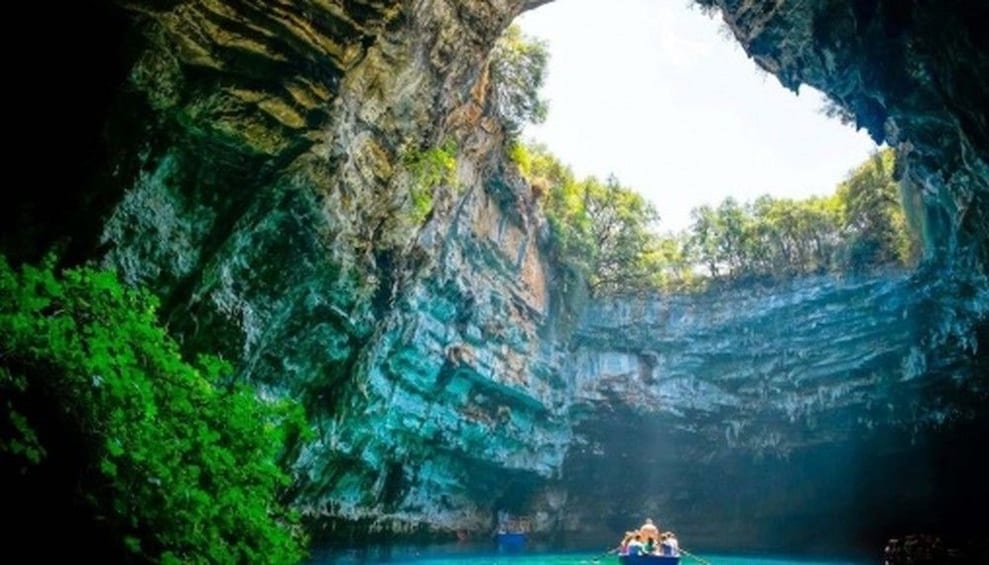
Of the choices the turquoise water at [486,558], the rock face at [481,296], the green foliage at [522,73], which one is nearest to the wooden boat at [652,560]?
the turquoise water at [486,558]

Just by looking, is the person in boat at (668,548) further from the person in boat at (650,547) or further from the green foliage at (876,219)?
the green foliage at (876,219)

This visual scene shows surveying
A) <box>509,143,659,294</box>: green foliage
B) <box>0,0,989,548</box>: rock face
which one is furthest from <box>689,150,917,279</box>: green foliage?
<box>509,143,659,294</box>: green foliage

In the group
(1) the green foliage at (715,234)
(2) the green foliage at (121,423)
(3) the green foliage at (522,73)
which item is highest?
(3) the green foliage at (522,73)

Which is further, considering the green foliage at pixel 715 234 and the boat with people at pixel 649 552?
the green foliage at pixel 715 234

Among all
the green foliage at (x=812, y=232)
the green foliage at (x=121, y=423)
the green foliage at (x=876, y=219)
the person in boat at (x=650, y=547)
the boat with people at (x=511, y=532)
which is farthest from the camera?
the boat with people at (x=511, y=532)

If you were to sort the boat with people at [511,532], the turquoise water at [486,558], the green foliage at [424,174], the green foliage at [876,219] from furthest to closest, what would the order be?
the boat with people at [511,532] → the green foliage at [876,219] → the turquoise water at [486,558] → the green foliage at [424,174]

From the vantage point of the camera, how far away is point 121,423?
214 inches

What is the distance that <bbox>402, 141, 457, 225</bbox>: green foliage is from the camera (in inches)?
569

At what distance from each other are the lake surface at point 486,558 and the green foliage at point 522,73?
13210 millimetres

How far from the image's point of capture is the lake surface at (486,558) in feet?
61.0

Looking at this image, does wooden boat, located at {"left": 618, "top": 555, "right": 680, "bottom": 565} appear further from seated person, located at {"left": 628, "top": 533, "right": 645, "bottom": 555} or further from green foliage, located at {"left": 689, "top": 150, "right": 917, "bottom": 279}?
green foliage, located at {"left": 689, "top": 150, "right": 917, "bottom": 279}

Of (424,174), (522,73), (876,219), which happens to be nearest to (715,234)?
(876,219)

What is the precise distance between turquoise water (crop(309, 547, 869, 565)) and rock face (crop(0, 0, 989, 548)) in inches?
44.5

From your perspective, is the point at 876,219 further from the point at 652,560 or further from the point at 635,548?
the point at 652,560
